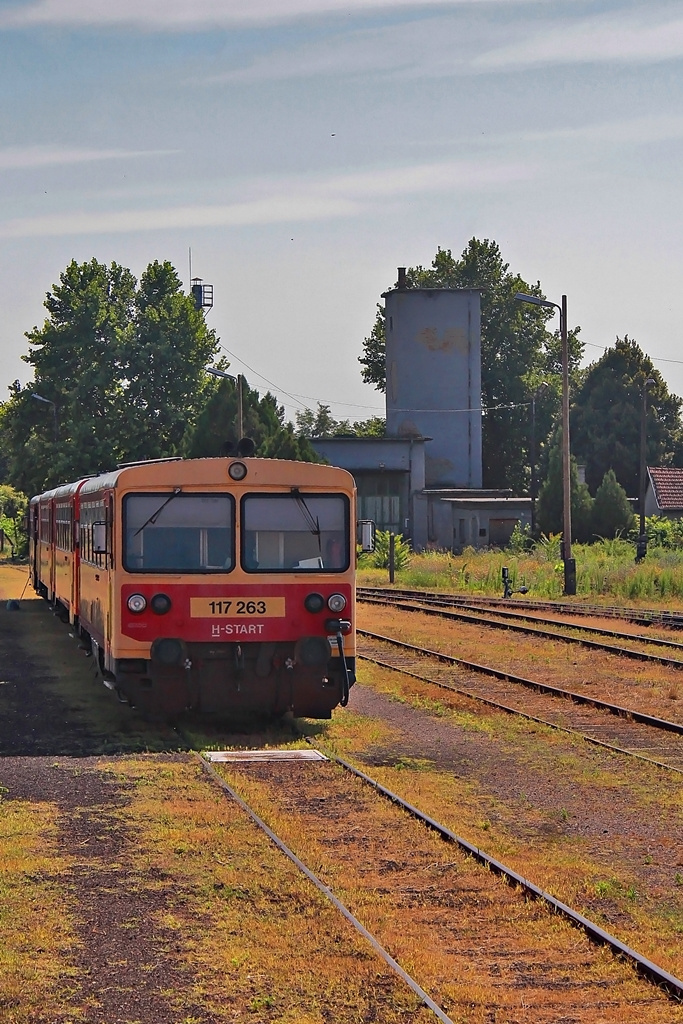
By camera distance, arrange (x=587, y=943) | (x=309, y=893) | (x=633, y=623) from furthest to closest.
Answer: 1. (x=633, y=623)
2. (x=309, y=893)
3. (x=587, y=943)

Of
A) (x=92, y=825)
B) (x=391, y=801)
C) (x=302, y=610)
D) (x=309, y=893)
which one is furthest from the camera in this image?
(x=302, y=610)

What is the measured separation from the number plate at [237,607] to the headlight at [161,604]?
0.75ft

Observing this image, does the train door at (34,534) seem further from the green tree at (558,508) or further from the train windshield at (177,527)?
the green tree at (558,508)

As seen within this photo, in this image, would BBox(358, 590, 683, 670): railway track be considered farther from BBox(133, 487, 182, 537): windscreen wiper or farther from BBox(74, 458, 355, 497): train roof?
BBox(133, 487, 182, 537): windscreen wiper

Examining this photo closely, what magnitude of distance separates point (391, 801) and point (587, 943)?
11.4ft

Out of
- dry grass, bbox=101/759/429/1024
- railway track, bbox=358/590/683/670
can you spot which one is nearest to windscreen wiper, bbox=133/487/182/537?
dry grass, bbox=101/759/429/1024

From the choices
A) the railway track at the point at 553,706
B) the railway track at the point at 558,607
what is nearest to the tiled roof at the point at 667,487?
the railway track at the point at 558,607

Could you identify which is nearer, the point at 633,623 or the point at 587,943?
the point at 587,943

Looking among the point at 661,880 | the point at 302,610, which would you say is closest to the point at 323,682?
the point at 302,610

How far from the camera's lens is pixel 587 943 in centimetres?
712

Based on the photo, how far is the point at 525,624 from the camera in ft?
89.2

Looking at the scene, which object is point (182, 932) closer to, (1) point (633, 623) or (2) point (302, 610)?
(2) point (302, 610)

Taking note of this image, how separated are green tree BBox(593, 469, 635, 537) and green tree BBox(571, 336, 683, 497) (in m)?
20.0

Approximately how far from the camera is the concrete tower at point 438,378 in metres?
70.0
